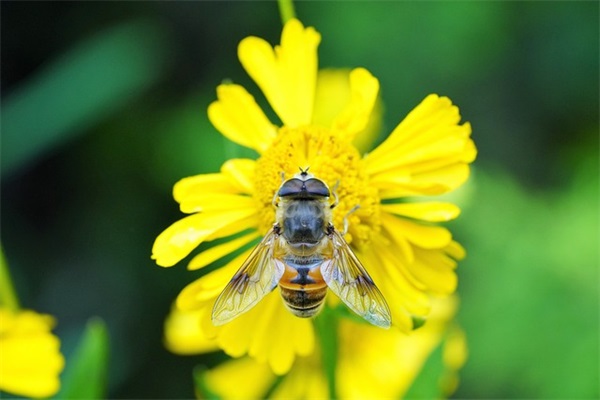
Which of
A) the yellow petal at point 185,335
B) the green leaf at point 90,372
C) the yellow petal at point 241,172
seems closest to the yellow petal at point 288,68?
the yellow petal at point 241,172

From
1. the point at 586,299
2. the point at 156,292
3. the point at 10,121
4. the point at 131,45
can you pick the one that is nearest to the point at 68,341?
the point at 156,292

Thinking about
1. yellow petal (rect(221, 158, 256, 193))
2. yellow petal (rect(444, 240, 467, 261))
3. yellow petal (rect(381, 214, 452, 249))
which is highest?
yellow petal (rect(221, 158, 256, 193))

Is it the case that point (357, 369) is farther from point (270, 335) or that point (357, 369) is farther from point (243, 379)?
point (270, 335)

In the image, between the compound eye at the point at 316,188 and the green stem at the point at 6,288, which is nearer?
the compound eye at the point at 316,188

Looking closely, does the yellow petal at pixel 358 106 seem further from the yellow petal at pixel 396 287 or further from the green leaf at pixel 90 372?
the green leaf at pixel 90 372

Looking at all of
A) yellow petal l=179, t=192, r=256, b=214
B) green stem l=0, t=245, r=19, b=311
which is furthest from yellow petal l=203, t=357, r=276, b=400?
yellow petal l=179, t=192, r=256, b=214

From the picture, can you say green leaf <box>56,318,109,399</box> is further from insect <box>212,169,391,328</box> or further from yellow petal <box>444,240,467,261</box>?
yellow petal <box>444,240,467,261</box>
